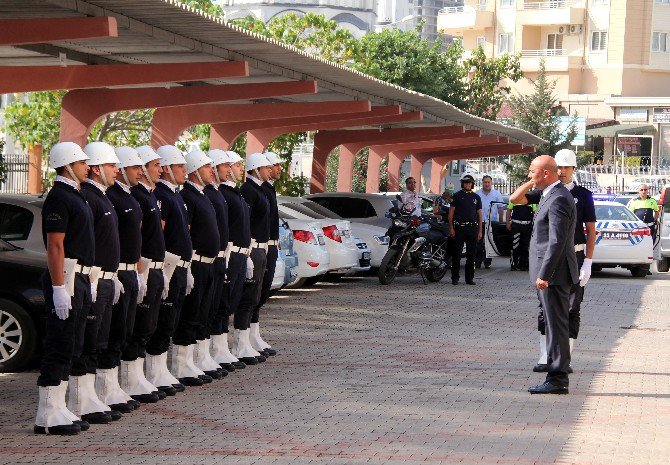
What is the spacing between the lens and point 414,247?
2489 cm

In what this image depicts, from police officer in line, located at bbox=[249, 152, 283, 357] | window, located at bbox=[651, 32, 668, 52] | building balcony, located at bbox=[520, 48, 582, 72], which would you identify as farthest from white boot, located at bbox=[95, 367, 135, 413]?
window, located at bbox=[651, 32, 668, 52]

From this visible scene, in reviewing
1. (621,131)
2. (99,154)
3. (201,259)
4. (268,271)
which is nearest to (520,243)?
(268,271)

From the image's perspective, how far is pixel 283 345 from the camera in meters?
15.6

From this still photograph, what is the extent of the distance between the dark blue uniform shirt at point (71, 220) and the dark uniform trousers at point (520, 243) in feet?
60.9

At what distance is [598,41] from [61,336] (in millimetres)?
77916

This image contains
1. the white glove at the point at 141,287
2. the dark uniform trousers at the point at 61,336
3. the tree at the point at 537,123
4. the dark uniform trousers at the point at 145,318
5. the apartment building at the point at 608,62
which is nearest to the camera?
the dark uniform trousers at the point at 61,336

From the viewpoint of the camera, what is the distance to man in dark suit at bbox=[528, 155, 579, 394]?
40.4 feet

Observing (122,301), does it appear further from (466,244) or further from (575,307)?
(466,244)

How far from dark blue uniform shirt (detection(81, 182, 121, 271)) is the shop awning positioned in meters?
69.7

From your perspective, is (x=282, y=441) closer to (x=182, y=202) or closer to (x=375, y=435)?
(x=375, y=435)

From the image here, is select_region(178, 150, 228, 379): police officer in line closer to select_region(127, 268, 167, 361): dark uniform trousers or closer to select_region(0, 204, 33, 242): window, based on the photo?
select_region(127, 268, 167, 361): dark uniform trousers

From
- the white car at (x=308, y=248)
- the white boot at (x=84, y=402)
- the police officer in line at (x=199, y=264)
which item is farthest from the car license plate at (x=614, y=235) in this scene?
Result: the white boot at (x=84, y=402)

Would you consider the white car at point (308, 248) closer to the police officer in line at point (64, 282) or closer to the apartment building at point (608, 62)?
the police officer in line at point (64, 282)

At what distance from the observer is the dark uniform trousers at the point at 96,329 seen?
34.1ft
